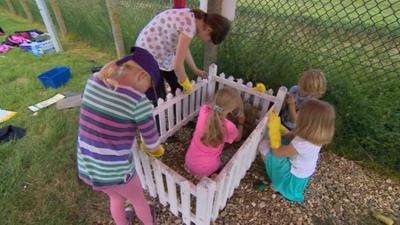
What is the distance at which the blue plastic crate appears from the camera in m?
3.70

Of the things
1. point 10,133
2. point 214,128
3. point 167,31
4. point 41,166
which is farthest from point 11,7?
point 214,128

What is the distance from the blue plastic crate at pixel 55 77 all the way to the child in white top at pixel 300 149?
316 cm

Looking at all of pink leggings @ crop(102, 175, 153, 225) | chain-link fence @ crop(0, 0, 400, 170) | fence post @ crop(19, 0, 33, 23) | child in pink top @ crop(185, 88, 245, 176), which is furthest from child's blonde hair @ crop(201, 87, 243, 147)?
fence post @ crop(19, 0, 33, 23)

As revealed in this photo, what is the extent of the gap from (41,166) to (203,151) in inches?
64.8

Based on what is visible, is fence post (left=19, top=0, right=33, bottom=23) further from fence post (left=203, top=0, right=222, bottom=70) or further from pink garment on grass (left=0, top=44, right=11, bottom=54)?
fence post (left=203, top=0, right=222, bottom=70)

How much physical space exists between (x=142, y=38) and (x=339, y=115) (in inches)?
81.9

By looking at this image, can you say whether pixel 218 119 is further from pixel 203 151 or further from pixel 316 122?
pixel 316 122

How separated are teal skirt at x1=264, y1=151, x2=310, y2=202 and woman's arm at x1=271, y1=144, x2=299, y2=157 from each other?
123 mm

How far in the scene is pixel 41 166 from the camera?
2414mm

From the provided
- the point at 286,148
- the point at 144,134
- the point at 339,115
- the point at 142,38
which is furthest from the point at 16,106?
the point at 339,115

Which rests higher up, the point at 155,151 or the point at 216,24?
the point at 216,24

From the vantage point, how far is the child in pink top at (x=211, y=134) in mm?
1799

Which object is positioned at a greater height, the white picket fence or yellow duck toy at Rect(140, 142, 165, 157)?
yellow duck toy at Rect(140, 142, 165, 157)

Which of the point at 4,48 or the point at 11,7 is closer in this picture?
the point at 4,48
